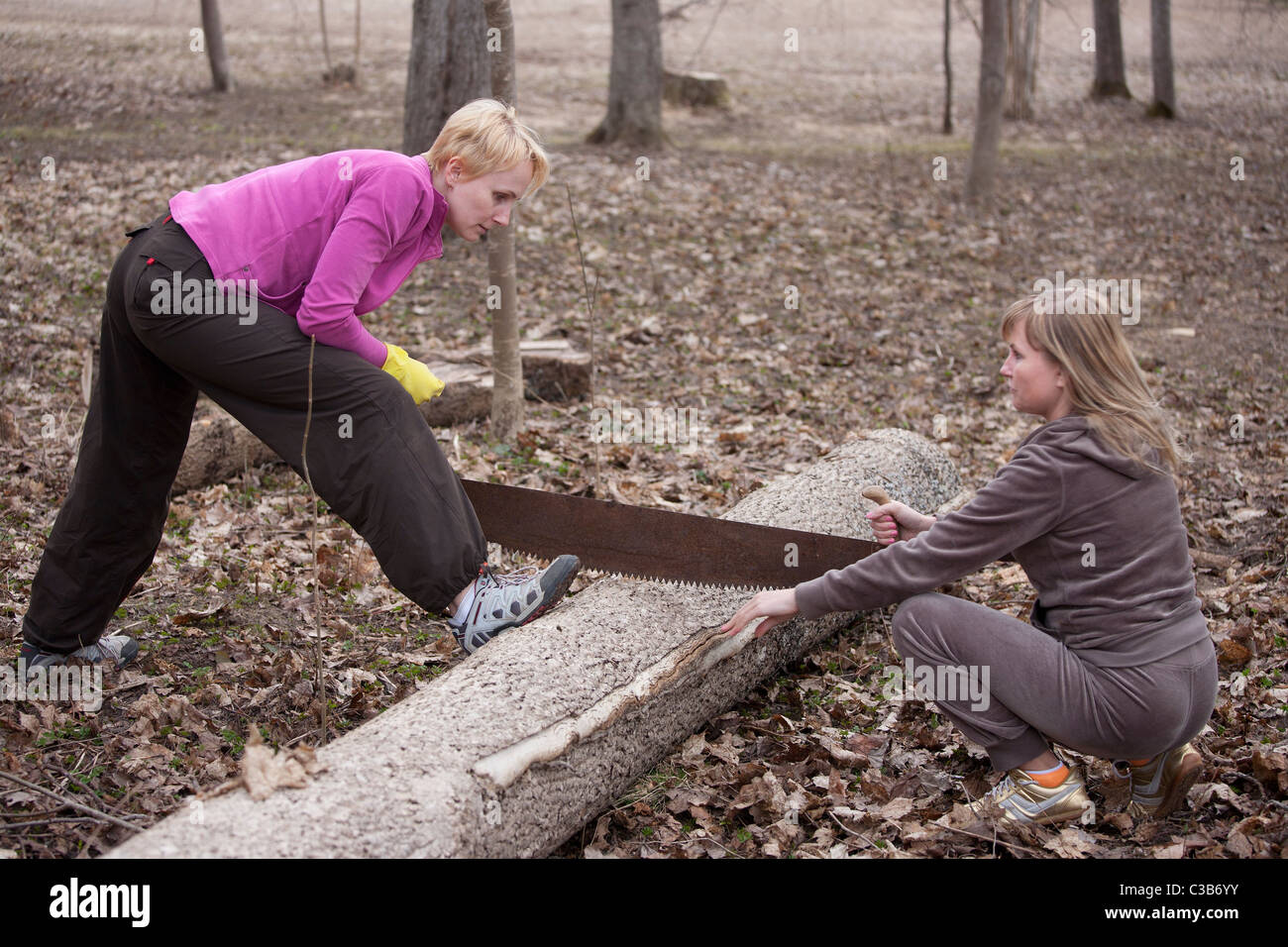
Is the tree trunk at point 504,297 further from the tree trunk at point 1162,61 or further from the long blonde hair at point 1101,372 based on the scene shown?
the tree trunk at point 1162,61

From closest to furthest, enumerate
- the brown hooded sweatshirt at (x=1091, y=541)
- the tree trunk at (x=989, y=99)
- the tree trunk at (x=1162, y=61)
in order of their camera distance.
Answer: the brown hooded sweatshirt at (x=1091, y=541) → the tree trunk at (x=989, y=99) → the tree trunk at (x=1162, y=61)

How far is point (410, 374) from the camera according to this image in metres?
3.40

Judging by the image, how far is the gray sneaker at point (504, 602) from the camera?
3.32m

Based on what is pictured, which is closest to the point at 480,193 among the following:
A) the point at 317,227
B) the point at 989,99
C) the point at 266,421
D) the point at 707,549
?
the point at 317,227

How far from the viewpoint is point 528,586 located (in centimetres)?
340

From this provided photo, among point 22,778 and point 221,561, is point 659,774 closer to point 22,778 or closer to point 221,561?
A: point 22,778

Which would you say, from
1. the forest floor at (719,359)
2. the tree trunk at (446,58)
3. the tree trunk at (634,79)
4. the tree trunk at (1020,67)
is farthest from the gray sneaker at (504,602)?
the tree trunk at (1020,67)

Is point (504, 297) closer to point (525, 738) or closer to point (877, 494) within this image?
point (877, 494)

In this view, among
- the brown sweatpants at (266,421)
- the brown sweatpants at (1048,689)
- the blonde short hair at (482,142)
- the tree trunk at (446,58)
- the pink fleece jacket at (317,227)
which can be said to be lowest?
the brown sweatpants at (1048,689)

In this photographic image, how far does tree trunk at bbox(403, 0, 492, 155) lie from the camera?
8078 mm

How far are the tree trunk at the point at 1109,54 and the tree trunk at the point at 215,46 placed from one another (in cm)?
1345

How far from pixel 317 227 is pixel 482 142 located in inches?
21.9

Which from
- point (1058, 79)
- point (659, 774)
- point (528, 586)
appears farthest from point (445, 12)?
point (1058, 79)

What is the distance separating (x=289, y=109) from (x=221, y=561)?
10157 millimetres
